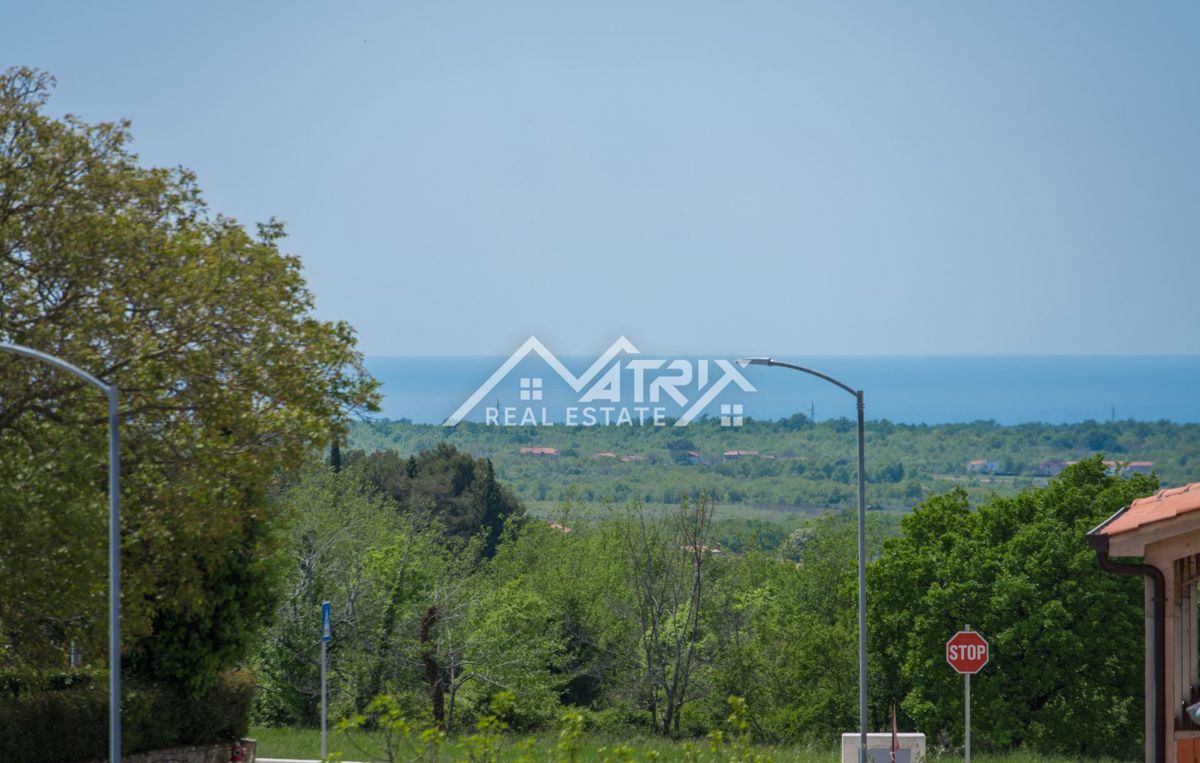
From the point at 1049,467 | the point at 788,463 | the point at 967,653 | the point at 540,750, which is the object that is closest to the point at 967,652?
the point at 967,653

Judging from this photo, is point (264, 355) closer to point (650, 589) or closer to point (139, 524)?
point (139, 524)

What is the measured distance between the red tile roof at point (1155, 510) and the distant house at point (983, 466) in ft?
575

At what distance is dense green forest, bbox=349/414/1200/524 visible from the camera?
16412 cm

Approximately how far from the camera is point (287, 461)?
2383 cm

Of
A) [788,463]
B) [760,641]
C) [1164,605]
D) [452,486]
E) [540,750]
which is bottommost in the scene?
[760,641]

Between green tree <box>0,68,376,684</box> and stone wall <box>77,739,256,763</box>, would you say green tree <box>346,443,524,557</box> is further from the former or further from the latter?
green tree <box>0,68,376,684</box>

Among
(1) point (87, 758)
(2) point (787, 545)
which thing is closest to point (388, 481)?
(2) point (787, 545)

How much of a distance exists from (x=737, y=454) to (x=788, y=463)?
8.32m

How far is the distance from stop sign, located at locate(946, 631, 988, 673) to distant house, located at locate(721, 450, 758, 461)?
160011 mm

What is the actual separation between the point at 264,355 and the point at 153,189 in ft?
10.8

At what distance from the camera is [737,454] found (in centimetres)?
18988

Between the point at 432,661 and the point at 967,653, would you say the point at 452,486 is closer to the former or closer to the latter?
Result: the point at 432,661

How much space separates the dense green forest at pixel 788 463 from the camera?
16412cm

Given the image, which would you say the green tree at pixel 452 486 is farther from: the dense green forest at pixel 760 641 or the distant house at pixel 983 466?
the distant house at pixel 983 466
